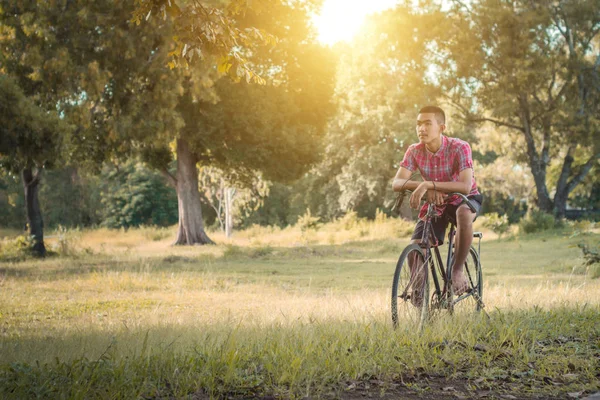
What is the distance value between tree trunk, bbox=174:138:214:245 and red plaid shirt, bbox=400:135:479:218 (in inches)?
905

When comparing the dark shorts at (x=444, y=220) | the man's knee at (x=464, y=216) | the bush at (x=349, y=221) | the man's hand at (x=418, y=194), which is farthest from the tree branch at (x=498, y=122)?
the man's hand at (x=418, y=194)

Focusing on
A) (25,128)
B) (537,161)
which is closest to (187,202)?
(25,128)

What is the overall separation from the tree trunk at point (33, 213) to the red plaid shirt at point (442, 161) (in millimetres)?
18360

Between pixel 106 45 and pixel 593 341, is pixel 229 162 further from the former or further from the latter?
pixel 593 341

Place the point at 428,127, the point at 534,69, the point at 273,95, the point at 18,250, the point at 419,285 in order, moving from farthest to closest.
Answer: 1. the point at 534,69
2. the point at 273,95
3. the point at 18,250
4. the point at 428,127
5. the point at 419,285

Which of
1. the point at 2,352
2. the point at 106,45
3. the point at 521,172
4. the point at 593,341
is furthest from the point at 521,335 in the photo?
the point at 521,172

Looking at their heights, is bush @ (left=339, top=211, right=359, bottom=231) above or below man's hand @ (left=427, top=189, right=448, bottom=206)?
below

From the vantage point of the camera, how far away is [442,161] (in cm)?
654

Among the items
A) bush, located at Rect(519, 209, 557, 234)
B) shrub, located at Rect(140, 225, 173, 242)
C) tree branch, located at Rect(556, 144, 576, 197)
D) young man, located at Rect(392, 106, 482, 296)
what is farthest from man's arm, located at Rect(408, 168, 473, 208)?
shrub, located at Rect(140, 225, 173, 242)

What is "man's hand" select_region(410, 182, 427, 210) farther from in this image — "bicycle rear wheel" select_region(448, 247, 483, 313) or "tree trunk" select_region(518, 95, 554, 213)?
"tree trunk" select_region(518, 95, 554, 213)

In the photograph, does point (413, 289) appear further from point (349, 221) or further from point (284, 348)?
point (349, 221)

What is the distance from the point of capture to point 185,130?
26453mm

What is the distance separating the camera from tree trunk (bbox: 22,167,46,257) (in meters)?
22.5

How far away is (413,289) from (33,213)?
63.7ft
